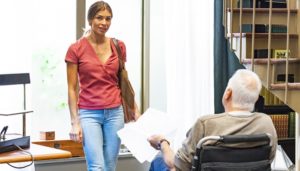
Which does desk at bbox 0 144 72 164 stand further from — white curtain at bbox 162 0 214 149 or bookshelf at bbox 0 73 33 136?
white curtain at bbox 162 0 214 149

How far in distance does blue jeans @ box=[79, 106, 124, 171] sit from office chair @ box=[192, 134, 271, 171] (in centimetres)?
91

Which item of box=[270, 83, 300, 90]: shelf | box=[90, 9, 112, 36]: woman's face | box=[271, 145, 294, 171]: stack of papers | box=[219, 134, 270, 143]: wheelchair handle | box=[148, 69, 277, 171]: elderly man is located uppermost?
box=[90, 9, 112, 36]: woman's face

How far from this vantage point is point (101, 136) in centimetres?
304

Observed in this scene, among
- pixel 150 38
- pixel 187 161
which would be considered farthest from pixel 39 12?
pixel 187 161

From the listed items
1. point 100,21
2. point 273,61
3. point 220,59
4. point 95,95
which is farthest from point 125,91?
point 220,59

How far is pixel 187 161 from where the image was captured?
229cm

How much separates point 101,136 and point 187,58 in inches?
55.3

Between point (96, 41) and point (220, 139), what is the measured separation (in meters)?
1.26

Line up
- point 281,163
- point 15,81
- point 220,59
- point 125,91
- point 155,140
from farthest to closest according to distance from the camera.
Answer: point 220,59 → point 281,163 → point 125,91 → point 15,81 → point 155,140

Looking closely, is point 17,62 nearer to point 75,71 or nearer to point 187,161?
point 75,71

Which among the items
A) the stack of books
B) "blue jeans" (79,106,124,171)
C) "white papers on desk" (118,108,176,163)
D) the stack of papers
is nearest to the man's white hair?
"white papers on desk" (118,108,176,163)

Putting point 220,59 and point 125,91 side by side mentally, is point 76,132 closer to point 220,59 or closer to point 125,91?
point 125,91

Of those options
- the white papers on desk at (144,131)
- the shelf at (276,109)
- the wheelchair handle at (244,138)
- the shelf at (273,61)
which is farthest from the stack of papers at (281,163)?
the wheelchair handle at (244,138)

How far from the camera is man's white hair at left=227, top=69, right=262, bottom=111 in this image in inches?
→ 90.4
